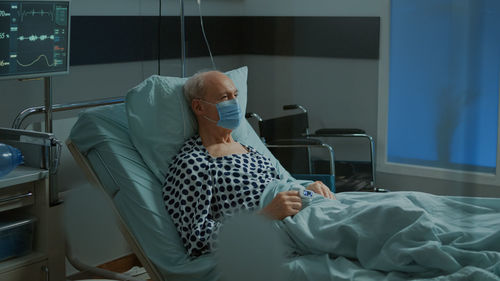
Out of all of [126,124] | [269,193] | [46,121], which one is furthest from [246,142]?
[46,121]

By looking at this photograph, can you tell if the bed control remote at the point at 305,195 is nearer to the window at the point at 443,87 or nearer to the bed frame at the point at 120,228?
the window at the point at 443,87

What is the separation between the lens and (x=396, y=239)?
1.92 m

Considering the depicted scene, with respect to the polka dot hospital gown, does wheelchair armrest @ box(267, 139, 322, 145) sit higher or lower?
higher

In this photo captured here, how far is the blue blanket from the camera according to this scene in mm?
1790

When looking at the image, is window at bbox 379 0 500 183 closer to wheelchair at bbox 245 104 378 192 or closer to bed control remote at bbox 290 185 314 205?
wheelchair at bbox 245 104 378 192

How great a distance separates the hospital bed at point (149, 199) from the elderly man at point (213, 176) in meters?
0.05

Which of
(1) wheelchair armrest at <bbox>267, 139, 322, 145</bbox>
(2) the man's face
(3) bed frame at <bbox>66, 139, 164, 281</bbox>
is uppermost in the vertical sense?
(2) the man's face

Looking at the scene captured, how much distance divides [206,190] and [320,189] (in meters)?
0.41

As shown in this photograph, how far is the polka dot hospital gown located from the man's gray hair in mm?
191

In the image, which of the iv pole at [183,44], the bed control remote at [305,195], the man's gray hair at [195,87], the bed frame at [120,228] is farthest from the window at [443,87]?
the iv pole at [183,44]

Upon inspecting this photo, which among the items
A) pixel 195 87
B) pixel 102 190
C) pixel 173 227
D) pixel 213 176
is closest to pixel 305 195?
pixel 213 176

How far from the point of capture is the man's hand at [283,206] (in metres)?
2.15

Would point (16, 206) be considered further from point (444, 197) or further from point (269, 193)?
point (444, 197)

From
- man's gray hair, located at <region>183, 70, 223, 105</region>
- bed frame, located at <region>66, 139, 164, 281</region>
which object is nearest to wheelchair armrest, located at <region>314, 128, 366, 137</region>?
man's gray hair, located at <region>183, 70, 223, 105</region>
